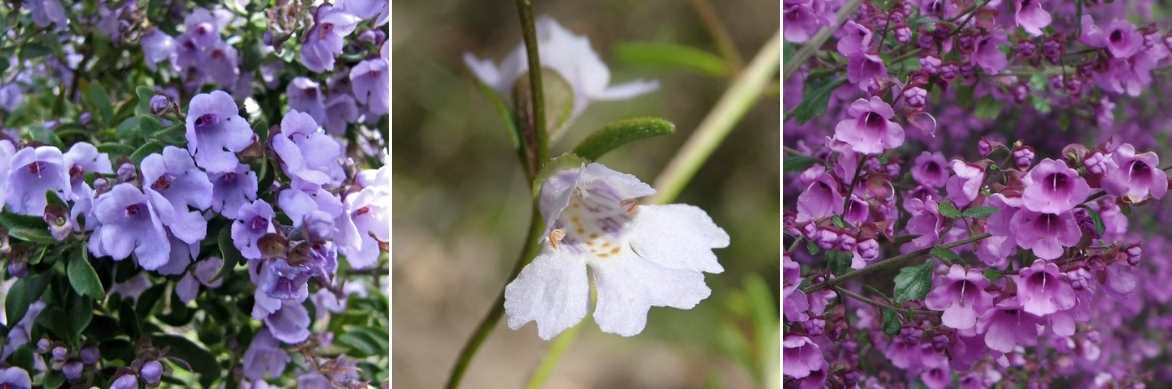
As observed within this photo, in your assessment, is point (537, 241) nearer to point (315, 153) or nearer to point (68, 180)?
point (315, 153)

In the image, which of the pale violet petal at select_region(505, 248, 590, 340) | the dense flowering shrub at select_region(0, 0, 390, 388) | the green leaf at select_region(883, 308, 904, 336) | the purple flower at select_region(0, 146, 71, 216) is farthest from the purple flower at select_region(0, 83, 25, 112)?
the green leaf at select_region(883, 308, 904, 336)

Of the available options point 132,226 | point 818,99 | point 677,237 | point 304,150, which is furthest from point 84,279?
point 818,99

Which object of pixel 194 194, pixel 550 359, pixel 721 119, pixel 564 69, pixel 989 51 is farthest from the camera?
pixel 721 119

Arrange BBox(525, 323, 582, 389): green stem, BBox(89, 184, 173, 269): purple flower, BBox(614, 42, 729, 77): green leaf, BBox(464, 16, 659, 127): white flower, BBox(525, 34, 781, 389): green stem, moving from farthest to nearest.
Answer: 1. BBox(614, 42, 729, 77): green leaf
2. BBox(525, 34, 781, 389): green stem
3. BBox(525, 323, 582, 389): green stem
4. BBox(464, 16, 659, 127): white flower
5. BBox(89, 184, 173, 269): purple flower

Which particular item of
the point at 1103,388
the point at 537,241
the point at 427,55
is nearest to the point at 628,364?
the point at 427,55

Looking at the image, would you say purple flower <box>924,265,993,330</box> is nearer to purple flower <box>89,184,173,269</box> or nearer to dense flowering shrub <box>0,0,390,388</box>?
dense flowering shrub <box>0,0,390,388</box>

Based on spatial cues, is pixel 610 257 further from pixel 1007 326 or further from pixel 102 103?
pixel 102 103
